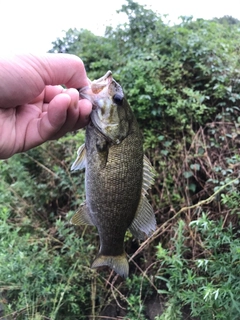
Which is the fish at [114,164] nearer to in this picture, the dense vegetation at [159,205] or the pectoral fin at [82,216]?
the pectoral fin at [82,216]

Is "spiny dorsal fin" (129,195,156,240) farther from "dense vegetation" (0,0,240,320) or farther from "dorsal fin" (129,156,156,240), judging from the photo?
"dense vegetation" (0,0,240,320)

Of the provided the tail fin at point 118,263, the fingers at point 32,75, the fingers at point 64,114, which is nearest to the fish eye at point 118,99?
the fingers at point 64,114

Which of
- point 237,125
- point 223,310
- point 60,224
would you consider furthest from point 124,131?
point 237,125

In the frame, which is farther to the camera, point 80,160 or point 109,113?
point 80,160

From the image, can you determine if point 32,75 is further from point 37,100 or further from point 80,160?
point 80,160

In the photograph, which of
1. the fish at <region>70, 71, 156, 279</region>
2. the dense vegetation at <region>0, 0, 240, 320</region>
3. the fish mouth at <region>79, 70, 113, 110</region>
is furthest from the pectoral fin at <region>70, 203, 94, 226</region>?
the dense vegetation at <region>0, 0, 240, 320</region>

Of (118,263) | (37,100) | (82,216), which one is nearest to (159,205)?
(118,263)
